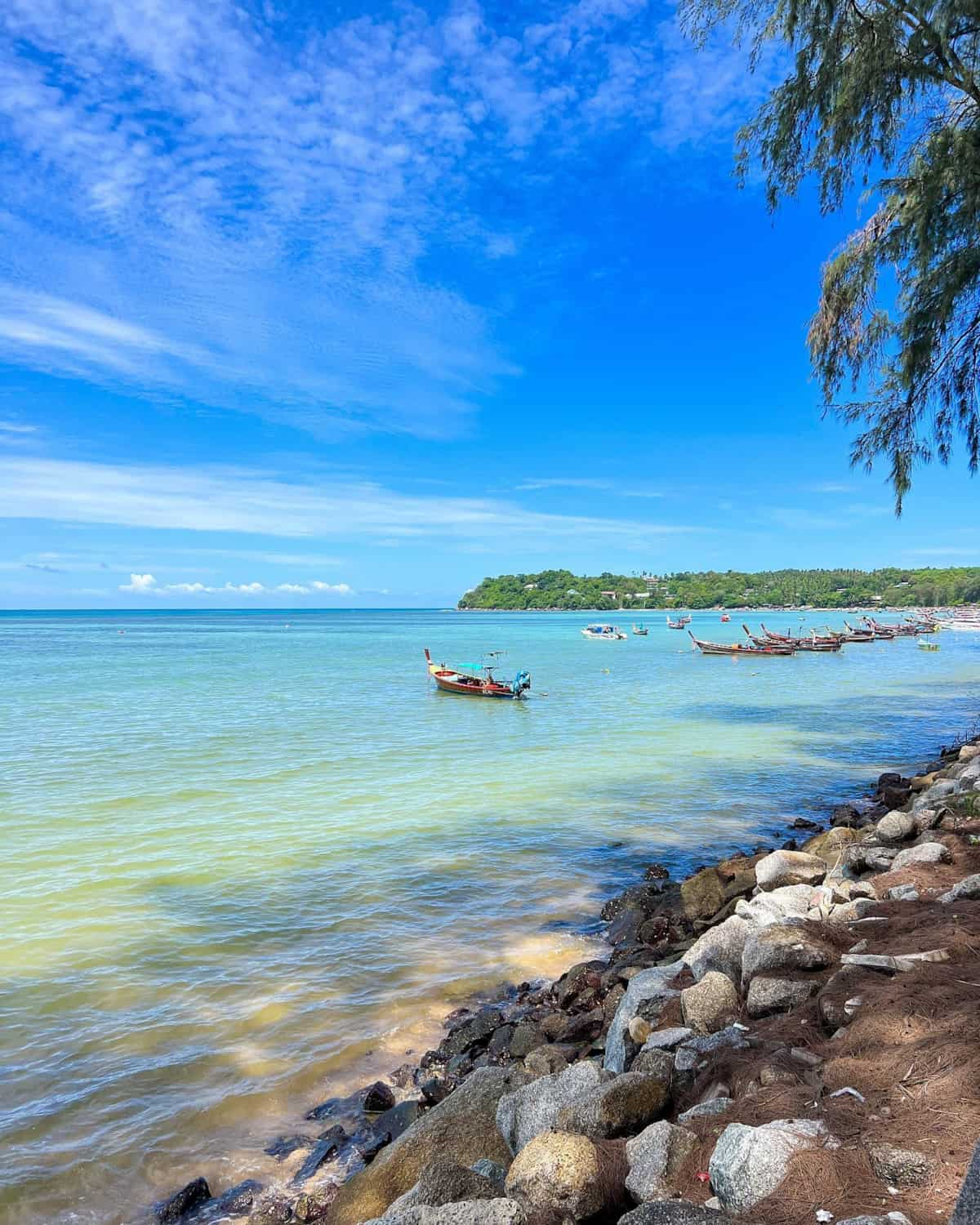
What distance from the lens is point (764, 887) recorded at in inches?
348

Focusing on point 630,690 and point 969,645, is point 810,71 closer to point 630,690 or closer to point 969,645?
point 630,690

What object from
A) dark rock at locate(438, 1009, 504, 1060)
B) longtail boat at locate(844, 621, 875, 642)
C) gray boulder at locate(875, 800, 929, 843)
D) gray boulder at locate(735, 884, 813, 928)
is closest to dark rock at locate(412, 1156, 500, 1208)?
dark rock at locate(438, 1009, 504, 1060)

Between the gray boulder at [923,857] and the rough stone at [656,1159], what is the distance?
500 centimetres

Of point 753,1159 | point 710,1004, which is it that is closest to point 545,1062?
point 710,1004

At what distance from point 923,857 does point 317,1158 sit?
6245 millimetres

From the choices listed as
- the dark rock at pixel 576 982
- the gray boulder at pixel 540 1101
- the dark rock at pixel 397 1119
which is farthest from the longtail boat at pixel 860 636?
the gray boulder at pixel 540 1101

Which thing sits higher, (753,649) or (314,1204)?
(753,649)

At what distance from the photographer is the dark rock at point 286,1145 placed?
225 inches

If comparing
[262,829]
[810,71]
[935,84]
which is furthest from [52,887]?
[935,84]

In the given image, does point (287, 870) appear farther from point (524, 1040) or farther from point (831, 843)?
point (831, 843)

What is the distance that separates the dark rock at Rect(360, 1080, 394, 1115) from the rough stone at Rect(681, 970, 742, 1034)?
8.19 ft

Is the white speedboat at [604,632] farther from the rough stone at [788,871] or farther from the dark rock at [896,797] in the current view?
the rough stone at [788,871]

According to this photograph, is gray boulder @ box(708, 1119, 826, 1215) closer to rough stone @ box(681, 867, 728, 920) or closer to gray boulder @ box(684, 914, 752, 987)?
gray boulder @ box(684, 914, 752, 987)

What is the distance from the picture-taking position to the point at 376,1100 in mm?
6191
